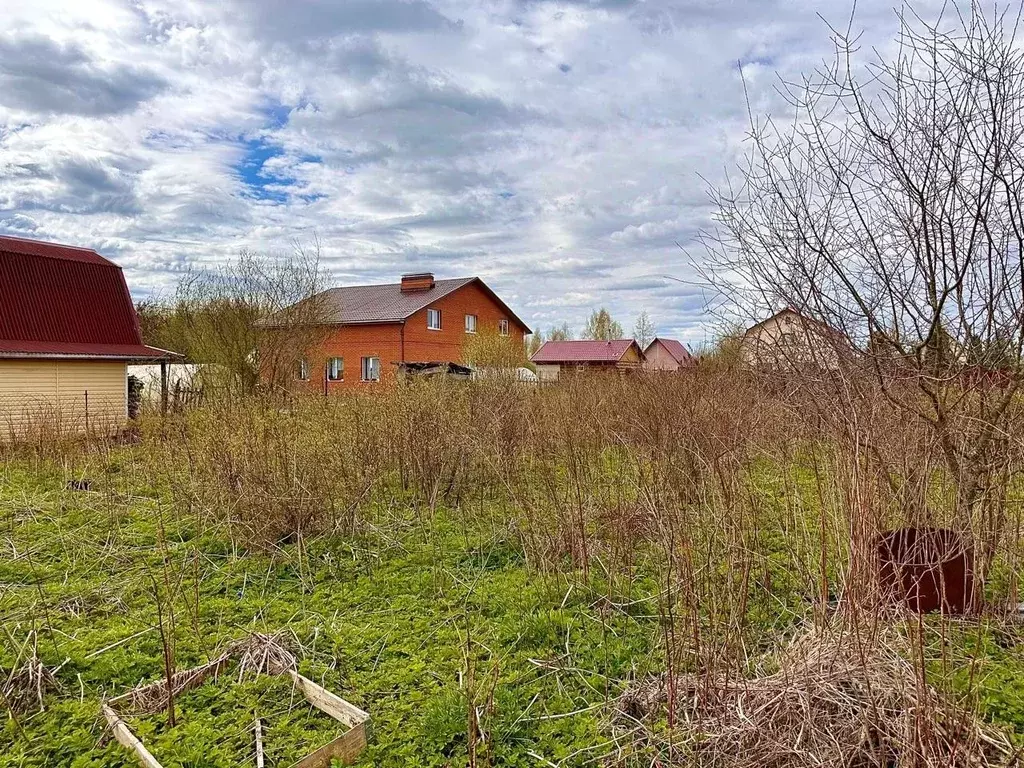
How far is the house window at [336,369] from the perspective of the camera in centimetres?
2495

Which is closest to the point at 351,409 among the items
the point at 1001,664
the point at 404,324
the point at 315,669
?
the point at 315,669

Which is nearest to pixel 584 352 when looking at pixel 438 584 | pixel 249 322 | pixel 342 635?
pixel 249 322

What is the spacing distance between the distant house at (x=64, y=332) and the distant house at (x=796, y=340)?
11.0 metres

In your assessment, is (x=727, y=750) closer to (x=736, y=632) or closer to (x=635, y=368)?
(x=736, y=632)

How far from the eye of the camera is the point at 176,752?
91.4 inches

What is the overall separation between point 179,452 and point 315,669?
4.30 m

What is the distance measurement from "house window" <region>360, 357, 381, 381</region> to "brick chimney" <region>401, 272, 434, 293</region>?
12.4ft

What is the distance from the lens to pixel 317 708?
2.65 metres

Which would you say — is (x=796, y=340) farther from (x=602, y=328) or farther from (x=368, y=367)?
(x=602, y=328)

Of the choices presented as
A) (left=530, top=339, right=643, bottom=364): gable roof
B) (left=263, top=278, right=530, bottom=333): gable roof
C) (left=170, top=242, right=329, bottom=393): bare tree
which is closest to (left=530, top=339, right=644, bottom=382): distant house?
(left=530, top=339, right=643, bottom=364): gable roof

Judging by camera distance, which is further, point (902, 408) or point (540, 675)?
point (902, 408)

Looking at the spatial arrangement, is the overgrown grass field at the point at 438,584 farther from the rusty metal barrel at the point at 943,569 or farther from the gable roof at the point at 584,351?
the gable roof at the point at 584,351

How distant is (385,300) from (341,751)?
959 inches

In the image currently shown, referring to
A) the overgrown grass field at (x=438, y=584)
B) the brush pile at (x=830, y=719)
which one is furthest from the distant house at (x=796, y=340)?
the brush pile at (x=830, y=719)
